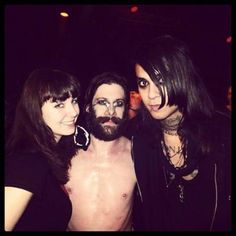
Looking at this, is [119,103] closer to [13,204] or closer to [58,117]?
[58,117]

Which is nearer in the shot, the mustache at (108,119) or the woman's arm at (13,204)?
the woman's arm at (13,204)

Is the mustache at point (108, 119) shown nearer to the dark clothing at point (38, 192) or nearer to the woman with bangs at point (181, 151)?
the woman with bangs at point (181, 151)

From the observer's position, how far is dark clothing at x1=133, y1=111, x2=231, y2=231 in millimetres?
2754

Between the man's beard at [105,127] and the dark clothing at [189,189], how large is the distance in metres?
0.37

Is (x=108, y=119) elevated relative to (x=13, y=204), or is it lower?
elevated

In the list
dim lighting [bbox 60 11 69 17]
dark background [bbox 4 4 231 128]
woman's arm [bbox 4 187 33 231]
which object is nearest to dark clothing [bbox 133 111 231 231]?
woman's arm [bbox 4 187 33 231]

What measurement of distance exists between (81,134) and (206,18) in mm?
4641

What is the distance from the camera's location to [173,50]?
9.32 ft

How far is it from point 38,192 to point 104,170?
1.29m

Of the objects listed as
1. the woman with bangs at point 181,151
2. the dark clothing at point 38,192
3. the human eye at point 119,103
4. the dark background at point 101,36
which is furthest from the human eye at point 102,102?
the dark background at point 101,36

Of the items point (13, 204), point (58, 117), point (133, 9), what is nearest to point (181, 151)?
point (58, 117)

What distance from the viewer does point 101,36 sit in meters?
7.27

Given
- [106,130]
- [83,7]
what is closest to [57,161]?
[106,130]

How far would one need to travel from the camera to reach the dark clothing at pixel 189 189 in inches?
108
